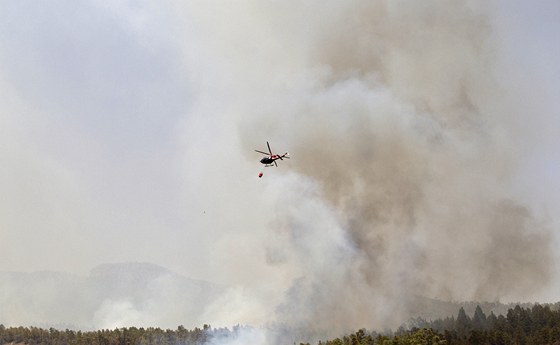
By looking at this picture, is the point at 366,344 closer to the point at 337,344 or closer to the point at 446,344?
the point at 337,344

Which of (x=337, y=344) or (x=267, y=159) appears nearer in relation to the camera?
(x=267, y=159)

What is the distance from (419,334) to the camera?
192m

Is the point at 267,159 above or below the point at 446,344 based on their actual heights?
above

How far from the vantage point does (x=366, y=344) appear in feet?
637

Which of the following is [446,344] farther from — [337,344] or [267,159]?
[267,159]

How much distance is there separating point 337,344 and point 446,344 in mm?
32560

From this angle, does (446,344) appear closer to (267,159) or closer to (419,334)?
(419,334)

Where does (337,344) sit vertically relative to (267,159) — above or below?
below

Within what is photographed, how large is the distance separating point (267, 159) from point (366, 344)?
74497 mm

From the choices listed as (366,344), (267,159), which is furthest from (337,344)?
(267,159)

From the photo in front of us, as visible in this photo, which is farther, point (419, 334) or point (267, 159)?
point (419, 334)

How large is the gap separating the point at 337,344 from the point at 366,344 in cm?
936

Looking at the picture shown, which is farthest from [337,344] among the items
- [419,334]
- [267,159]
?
[267,159]

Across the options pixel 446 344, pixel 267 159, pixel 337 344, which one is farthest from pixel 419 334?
pixel 267 159
